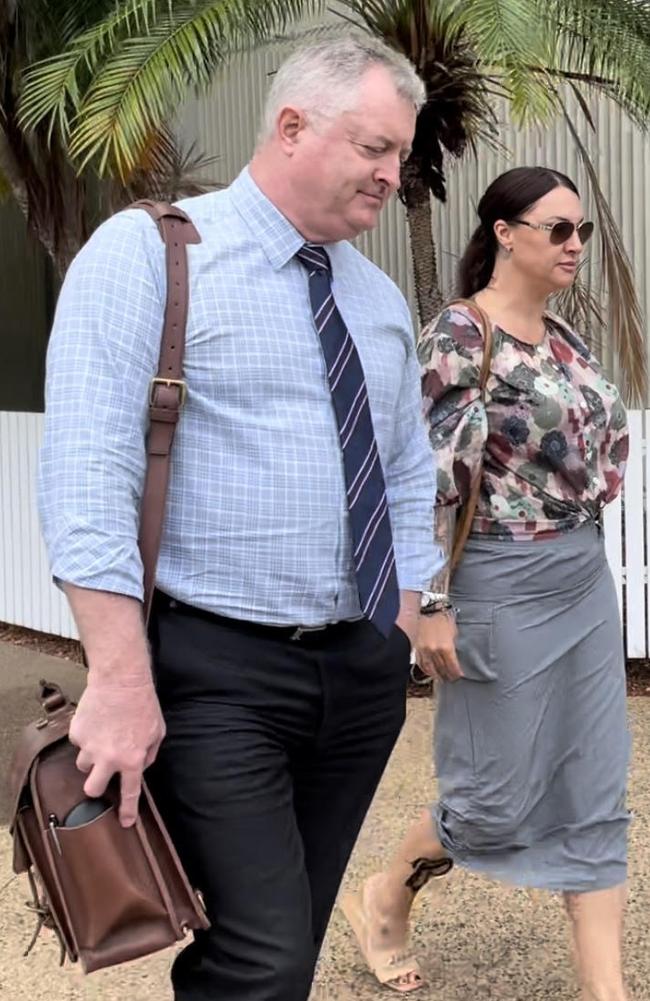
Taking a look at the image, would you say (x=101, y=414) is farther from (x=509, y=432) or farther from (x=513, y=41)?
(x=513, y=41)

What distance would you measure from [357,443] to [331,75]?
0.58 m

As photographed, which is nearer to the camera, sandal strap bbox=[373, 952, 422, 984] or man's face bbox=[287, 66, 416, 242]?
man's face bbox=[287, 66, 416, 242]

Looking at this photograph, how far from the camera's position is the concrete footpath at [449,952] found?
310 centimetres

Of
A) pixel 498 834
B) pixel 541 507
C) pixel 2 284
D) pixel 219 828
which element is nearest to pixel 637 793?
pixel 498 834

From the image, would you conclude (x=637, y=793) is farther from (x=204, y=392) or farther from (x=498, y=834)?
(x=204, y=392)

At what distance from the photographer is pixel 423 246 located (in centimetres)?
671

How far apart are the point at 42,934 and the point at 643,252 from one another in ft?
18.8

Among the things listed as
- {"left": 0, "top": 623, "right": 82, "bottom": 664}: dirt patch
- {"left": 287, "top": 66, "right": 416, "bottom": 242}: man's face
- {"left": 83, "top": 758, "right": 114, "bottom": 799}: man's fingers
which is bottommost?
{"left": 0, "top": 623, "right": 82, "bottom": 664}: dirt patch

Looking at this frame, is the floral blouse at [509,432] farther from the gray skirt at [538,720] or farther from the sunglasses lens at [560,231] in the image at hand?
the sunglasses lens at [560,231]

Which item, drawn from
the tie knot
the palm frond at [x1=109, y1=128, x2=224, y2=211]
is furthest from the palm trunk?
the tie knot

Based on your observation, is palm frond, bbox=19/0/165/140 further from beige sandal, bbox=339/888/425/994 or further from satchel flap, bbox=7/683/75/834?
satchel flap, bbox=7/683/75/834

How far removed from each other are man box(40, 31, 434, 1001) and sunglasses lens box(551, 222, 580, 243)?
0.86 meters

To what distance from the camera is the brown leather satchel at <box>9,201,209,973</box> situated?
5.71 feet

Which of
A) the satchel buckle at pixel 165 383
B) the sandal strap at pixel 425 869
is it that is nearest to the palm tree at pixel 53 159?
the sandal strap at pixel 425 869
